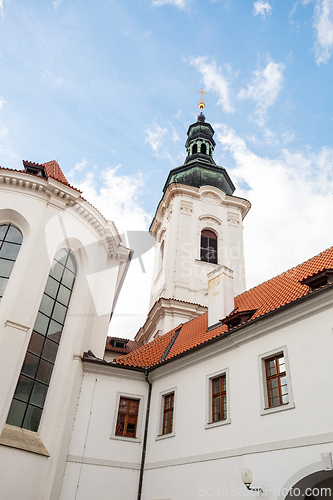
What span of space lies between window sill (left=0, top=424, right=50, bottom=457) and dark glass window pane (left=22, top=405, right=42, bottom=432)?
5.4 inches

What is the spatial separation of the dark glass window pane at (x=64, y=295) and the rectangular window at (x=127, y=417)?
145 inches

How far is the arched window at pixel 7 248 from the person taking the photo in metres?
13.5

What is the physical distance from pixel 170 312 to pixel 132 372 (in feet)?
32.3

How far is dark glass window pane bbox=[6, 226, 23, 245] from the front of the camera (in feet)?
47.1

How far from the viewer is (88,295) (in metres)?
15.6

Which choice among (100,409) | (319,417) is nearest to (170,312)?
(100,409)

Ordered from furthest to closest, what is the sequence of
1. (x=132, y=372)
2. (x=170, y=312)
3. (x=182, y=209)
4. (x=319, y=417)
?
(x=182, y=209)
(x=170, y=312)
(x=132, y=372)
(x=319, y=417)

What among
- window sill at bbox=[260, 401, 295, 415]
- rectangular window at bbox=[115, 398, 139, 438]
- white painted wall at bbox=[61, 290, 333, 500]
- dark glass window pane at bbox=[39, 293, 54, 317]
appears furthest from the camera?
dark glass window pane at bbox=[39, 293, 54, 317]

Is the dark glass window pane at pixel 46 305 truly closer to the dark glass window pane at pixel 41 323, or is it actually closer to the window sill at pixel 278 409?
the dark glass window pane at pixel 41 323

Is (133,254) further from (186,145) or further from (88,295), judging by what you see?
(186,145)

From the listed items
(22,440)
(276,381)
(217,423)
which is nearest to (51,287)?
(22,440)

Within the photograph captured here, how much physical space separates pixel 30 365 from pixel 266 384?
666 centimetres

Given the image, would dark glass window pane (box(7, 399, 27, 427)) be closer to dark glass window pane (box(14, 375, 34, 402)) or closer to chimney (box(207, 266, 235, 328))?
dark glass window pane (box(14, 375, 34, 402))

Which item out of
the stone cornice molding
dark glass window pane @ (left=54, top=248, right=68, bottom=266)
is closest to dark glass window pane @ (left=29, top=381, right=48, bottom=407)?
dark glass window pane @ (left=54, top=248, right=68, bottom=266)
